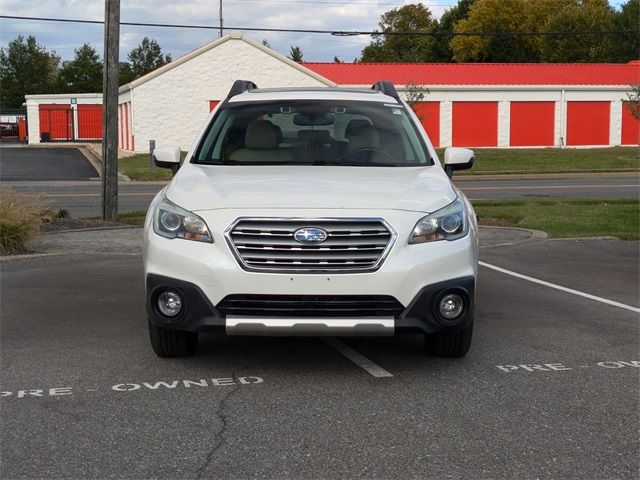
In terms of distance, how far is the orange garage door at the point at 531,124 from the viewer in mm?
45281

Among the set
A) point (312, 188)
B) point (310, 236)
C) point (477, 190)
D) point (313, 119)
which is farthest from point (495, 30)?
point (310, 236)

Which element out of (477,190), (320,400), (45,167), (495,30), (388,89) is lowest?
(320,400)

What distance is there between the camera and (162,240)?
5.57 metres

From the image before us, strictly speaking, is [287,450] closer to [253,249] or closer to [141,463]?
[141,463]

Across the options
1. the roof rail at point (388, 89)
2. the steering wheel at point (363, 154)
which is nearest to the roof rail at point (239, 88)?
the roof rail at point (388, 89)

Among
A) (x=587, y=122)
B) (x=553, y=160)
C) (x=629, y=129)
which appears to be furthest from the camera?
(x=629, y=129)

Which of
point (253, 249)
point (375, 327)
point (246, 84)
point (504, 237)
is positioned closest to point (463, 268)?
point (375, 327)

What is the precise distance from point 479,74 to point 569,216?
3359 cm

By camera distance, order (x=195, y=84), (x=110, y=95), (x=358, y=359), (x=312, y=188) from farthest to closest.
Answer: (x=195, y=84) < (x=110, y=95) < (x=358, y=359) < (x=312, y=188)

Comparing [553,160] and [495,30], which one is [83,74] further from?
[553,160]

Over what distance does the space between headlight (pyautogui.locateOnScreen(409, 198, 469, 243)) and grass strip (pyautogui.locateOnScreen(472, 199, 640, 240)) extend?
8127mm

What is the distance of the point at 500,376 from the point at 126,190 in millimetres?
20821

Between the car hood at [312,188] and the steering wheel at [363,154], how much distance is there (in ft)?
0.90

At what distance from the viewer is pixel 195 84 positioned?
41844mm
